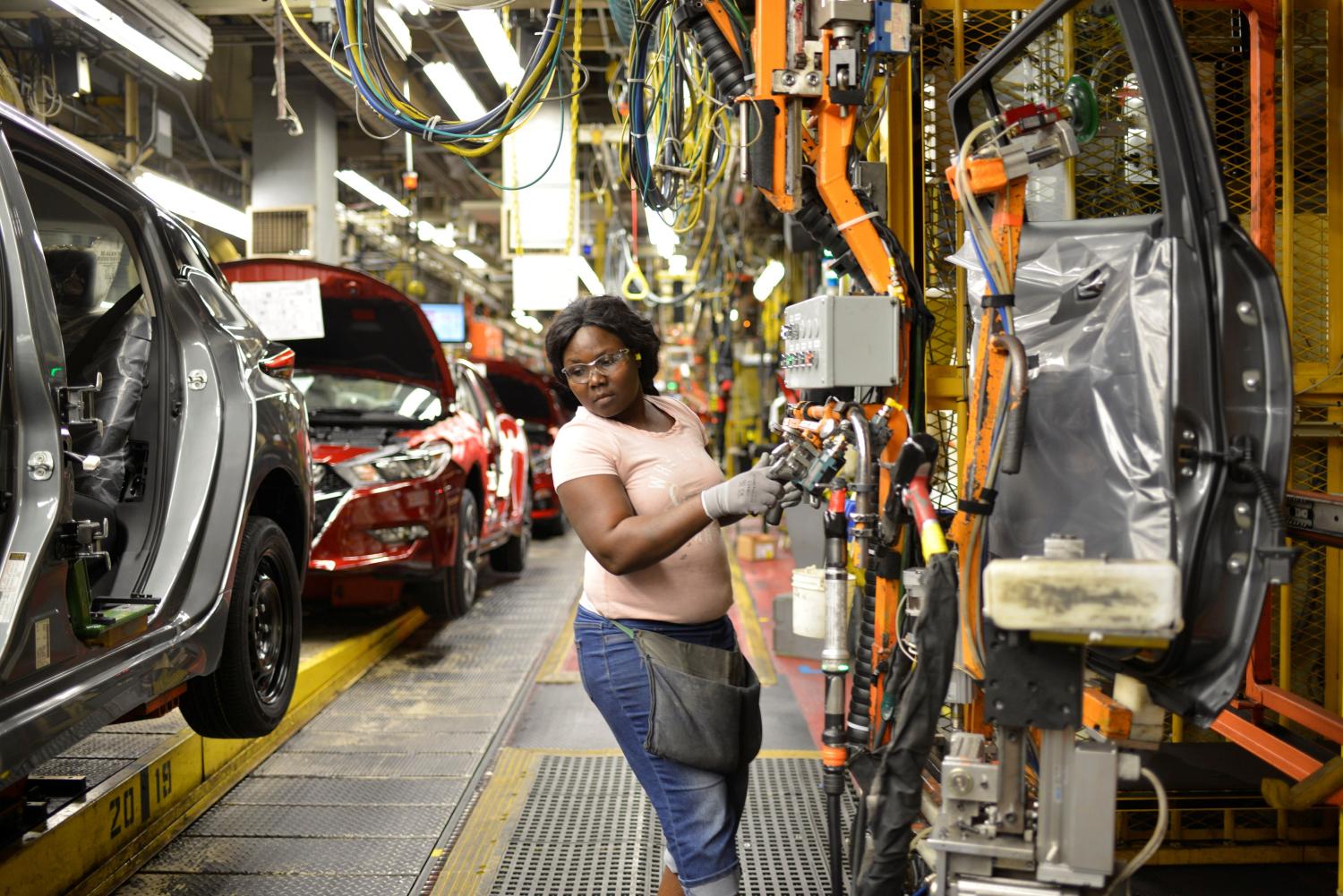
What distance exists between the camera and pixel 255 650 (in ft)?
11.0

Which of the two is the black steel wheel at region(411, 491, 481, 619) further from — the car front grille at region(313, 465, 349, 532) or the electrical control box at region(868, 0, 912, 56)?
the electrical control box at region(868, 0, 912, 56)

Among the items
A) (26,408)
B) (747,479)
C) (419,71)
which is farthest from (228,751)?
(419,71)

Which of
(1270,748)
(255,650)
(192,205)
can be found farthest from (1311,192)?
(192,205)

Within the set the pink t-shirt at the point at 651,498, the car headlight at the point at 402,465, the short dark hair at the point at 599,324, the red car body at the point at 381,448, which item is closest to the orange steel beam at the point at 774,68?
the short dark hair at the point at 599,324

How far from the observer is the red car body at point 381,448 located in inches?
206

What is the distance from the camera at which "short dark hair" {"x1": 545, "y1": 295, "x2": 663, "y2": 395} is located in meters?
2.39

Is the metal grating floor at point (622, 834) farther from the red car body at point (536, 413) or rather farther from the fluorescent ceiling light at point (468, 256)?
the fluorescent ceiling light at point (468, 256)

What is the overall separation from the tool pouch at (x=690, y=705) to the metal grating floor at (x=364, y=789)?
4.42 ft

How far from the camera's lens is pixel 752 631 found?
20.9 ft

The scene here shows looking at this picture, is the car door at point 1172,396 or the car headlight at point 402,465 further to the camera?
the car headlight at point 402,465

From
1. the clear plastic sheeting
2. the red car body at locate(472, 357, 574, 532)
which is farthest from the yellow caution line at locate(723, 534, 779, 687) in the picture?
the red car body at locate(472, 357, 574, 532)

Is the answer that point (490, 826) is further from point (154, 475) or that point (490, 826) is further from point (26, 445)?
point (26, 445)

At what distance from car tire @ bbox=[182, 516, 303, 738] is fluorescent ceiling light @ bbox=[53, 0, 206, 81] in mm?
2813

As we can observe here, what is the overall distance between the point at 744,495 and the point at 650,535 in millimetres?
219
